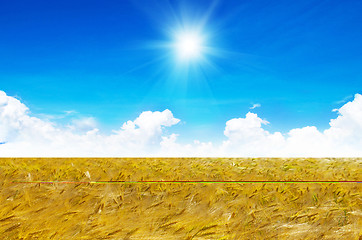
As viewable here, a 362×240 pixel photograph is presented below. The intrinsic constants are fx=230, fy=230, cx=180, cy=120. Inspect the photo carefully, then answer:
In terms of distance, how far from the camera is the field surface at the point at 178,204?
2689 mm

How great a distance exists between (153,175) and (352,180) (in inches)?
148

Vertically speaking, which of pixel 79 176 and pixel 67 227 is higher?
pixel 79 176

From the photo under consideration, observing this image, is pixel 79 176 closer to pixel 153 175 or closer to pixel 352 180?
pixel 153 175

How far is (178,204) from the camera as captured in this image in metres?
3.30

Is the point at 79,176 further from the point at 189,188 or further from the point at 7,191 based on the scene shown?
the point at 189,188

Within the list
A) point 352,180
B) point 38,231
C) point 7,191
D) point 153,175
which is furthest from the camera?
point 153,175

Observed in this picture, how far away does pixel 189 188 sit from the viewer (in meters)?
3.81

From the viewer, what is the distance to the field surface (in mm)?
2689

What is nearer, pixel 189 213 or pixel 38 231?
pixel 38 231

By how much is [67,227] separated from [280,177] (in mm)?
3721

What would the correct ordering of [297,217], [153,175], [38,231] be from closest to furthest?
1. [38,231]
2. [297,217]
3. [153,175]

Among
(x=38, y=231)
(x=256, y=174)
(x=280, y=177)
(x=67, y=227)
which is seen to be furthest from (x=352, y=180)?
(x=38, y=231)

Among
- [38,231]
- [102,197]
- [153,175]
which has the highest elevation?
[153,175]

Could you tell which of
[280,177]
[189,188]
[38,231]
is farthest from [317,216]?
[38,231]
